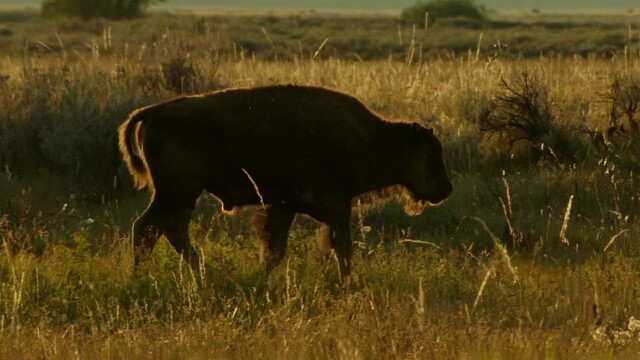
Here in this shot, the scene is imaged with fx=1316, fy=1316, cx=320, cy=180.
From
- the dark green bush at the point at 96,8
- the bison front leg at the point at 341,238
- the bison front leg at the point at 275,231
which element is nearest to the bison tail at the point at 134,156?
the bison front leg at the point at 275,231

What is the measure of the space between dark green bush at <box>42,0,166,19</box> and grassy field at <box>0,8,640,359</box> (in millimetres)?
46477

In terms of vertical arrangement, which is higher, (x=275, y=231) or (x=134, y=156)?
(x=134, y=156)

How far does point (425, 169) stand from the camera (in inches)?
353

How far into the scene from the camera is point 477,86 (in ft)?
52.4

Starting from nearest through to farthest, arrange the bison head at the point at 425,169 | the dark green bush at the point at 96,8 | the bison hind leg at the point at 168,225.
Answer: the bison hind leg at the point at 168,225
the bison head at the point at 425,169
the dark green bush at the point at 96,8

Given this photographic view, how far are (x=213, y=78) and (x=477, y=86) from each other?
3.25 meters

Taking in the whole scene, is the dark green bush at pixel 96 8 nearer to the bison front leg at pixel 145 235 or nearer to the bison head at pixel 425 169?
the bison head at pixel 425 169

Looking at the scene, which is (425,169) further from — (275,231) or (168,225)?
(168,225)

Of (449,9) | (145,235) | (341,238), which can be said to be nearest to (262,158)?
Result: (341,238)

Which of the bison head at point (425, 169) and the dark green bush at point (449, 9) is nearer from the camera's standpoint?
the bison head at point (425, 169)

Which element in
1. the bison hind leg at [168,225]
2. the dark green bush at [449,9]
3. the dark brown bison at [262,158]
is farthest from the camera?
the dark green bush at [449,9]

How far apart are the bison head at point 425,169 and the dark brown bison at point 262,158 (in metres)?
0.35

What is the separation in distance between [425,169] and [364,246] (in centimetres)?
142

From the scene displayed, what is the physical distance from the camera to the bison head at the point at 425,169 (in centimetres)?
888
